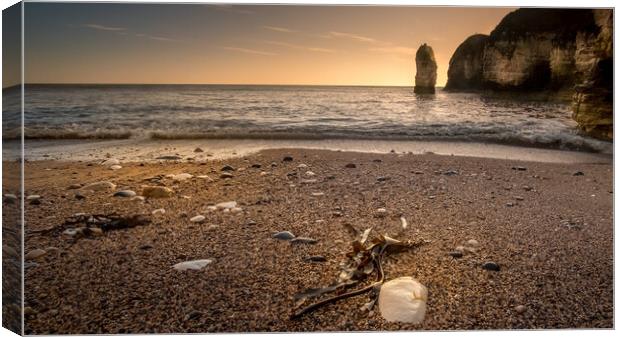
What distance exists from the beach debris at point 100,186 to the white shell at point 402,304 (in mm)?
1526

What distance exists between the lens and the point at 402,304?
2.59 metres

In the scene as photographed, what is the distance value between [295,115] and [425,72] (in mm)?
774

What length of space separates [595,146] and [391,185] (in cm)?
119

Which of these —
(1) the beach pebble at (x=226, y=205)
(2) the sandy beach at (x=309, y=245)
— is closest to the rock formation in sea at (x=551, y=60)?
(2) the sandy beach at (x=309, y=245)

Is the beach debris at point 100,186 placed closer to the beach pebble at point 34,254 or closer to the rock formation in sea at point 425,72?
the beach pebble at point 34,254

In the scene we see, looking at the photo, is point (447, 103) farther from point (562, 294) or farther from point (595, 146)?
point (562, 294)

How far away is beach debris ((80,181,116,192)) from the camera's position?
2.88 metres

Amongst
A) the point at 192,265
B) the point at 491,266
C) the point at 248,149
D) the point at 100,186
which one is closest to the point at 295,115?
the point at 248,149

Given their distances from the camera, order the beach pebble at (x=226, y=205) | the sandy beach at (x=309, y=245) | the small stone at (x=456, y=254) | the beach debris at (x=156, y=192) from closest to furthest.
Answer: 1. the sandy beach at (x=309, y=245)
2. the small stone at (x=456, y=254)
3. the beach debris at (x=156, y=192)
4. the beach pebble at (x=226, y=205)

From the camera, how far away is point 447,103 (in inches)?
121

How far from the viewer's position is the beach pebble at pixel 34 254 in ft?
8.61

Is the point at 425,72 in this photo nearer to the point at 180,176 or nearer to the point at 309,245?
the point at 309,245

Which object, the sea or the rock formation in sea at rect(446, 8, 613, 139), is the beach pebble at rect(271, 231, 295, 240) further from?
the rock formation in sea at rect(446, 8, 613, 139)

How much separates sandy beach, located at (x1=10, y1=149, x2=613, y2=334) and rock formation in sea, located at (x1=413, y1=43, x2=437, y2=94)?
1.29 feet
